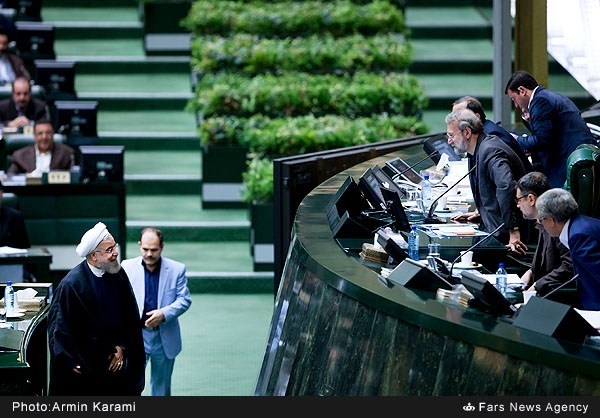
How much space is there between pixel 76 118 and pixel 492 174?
6.94 metres

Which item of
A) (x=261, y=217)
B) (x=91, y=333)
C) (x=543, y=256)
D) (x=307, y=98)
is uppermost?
(x=543, y=256)

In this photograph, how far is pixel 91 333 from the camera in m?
7.61

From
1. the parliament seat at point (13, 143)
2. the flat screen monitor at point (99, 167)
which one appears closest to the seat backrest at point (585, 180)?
the flat screen monitor at point (99, 167)

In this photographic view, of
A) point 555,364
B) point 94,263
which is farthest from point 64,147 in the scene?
point 555,364

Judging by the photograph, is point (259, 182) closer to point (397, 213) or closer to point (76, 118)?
point (76, 118)

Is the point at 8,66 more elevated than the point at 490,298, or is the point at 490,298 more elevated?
the point at 490,298

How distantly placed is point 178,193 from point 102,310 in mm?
7217

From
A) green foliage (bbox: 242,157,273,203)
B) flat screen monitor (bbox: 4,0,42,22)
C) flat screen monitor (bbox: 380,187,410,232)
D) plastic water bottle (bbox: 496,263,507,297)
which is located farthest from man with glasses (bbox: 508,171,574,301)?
flat screen monitor (bbox: 4,0,42,22)

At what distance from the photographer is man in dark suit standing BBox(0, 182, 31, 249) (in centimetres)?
1097

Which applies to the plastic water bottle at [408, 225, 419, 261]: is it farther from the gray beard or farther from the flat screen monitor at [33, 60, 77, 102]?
the flat screen monitor at [33, 60, 77, 102]

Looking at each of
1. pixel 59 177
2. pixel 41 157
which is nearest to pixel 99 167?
pixel 59 177

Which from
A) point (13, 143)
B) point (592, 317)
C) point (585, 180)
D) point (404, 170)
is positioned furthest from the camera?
point (13, 143)

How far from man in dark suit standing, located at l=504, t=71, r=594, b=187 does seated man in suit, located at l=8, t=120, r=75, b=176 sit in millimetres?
5263

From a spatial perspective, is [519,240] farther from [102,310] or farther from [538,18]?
[538,18]
